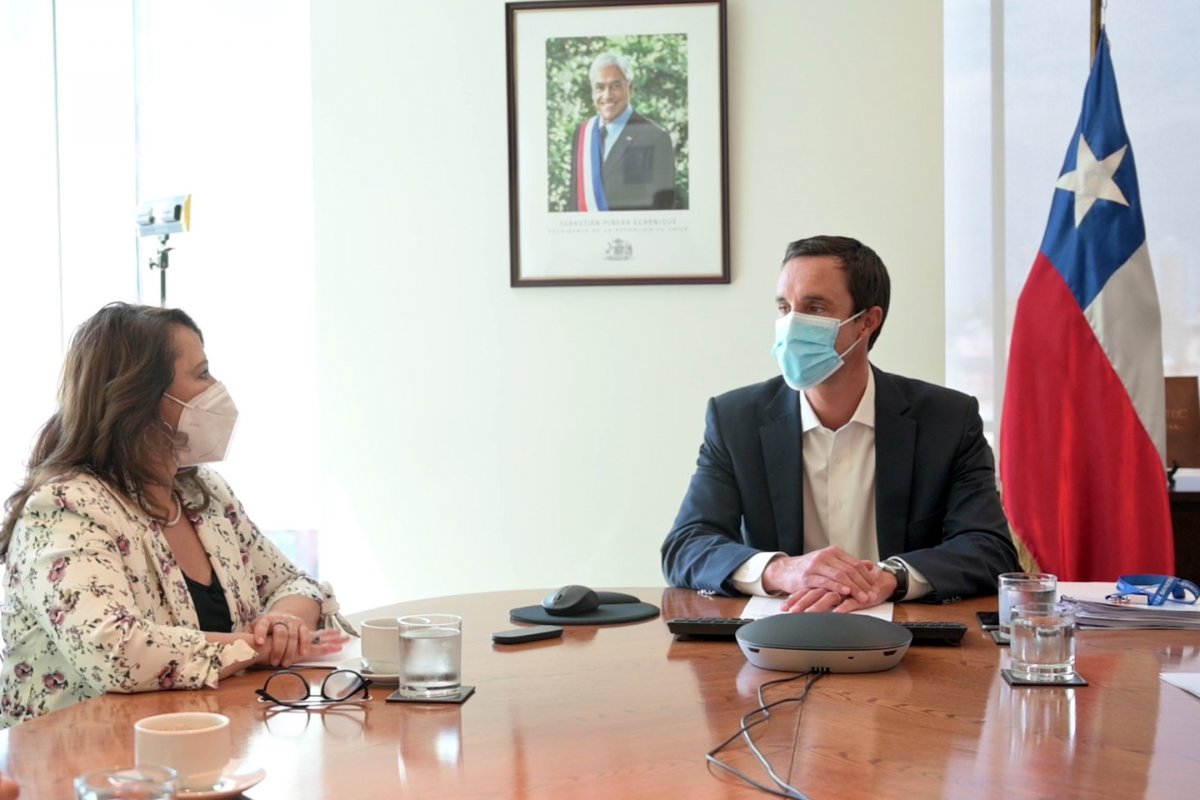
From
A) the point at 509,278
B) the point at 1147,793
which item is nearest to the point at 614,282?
the point at 509,278

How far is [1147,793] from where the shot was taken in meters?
1.12

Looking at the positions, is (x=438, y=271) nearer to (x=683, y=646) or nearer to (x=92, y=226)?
(x=92, y=226)

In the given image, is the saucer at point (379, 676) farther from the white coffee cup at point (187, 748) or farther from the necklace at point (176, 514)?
the necklace at point (176, 514)

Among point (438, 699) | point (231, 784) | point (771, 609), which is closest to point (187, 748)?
point (231, 784)

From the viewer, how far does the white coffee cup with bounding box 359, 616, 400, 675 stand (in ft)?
5.31

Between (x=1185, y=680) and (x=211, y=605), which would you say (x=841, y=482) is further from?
(x=211, y=605)

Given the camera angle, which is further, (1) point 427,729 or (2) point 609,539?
(2) point 609,539

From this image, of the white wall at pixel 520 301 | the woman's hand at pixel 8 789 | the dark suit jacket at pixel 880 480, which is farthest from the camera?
the white wall at pixel 520 301

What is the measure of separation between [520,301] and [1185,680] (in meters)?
2.46

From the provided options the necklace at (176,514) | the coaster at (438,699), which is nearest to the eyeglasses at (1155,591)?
the coaster at (438,699)

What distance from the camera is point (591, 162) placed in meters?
3.66

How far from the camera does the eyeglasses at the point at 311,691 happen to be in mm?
1525

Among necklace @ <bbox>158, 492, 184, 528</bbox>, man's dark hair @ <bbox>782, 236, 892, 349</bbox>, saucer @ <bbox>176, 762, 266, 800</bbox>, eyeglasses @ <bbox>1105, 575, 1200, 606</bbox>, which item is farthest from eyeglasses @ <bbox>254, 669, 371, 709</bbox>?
man's dark hair @ <bbox>782, 236, 892, 349</bbox>

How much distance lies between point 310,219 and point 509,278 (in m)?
0.90
